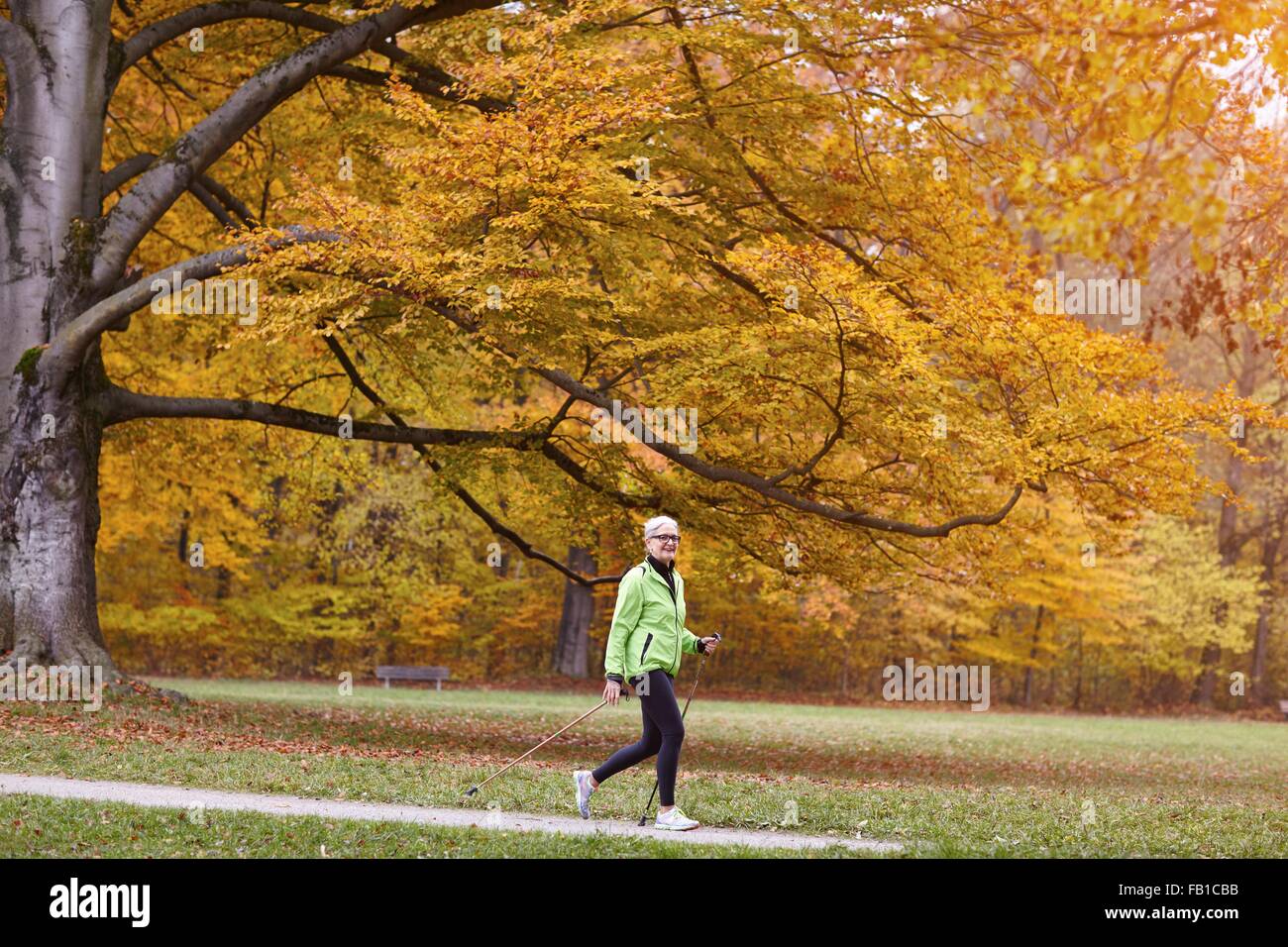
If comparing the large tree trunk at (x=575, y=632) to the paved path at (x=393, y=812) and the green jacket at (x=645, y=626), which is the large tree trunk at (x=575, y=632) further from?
the green jacket at (x=645, y=626)

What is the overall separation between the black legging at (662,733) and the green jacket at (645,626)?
10 cm

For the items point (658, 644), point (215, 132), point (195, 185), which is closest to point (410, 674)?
point (195, 185)

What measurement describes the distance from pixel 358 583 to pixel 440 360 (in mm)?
15772

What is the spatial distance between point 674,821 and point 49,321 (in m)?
9.97

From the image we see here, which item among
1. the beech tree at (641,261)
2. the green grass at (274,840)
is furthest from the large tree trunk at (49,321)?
the green grass at (274,840)

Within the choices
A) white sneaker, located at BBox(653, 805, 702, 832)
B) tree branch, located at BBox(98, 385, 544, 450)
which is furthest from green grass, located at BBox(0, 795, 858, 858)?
tree branch, located at BBox(98, 385, 544, 450)

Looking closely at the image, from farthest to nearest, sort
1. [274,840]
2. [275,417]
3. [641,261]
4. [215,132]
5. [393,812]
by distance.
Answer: [275,417], [215,132], [641,261], [393,812], [274,840]

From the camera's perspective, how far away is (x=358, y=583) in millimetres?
32500

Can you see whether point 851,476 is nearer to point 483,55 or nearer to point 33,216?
point 483,55

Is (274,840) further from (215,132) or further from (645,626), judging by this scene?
(215,132)

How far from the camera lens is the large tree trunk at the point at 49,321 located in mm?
13648

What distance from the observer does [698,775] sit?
10992 millimetres

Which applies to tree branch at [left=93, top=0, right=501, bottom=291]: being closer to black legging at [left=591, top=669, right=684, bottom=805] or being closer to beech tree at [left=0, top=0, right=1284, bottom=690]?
beech tree at [left=0, top=0, right=1284, bottom=690]
